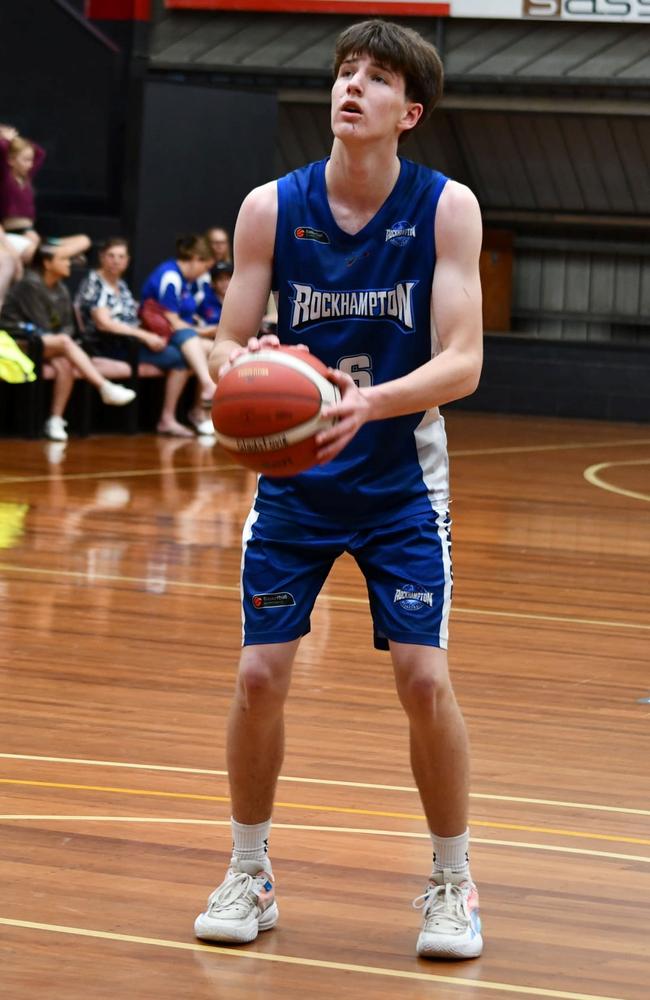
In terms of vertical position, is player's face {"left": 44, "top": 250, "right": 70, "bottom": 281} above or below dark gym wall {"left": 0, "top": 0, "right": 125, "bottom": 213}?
below

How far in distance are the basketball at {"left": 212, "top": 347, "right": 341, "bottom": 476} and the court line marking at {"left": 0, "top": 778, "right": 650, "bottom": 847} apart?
1191mm

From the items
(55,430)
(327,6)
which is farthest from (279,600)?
(327,6)

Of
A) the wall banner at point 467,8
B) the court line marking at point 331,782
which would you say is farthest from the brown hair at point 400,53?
the wall banner at point 467,8

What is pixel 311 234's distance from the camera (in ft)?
9.98

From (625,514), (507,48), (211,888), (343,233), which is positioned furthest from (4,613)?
(507,48)

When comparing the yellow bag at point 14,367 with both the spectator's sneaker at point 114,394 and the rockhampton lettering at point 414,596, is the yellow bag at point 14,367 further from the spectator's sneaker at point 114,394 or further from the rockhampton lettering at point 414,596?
the rockhampton lettering at point 414,596

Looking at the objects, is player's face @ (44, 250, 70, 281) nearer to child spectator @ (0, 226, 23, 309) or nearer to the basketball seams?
child spectator @ (0, 226, 23, 309)

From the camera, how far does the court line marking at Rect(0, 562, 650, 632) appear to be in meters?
6.33

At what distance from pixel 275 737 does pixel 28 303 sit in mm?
8900

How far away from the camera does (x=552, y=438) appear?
1448 centimetres

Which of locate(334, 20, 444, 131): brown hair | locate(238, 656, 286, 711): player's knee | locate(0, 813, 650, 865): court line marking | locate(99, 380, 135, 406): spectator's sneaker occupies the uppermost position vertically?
locate(334, 20, 444, 131): brown hair

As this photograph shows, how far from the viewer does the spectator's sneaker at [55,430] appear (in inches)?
463

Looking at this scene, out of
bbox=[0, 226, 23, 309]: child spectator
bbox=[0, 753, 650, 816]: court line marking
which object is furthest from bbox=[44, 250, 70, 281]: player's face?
bbox=[0, 753, 650, 816]: court line marking

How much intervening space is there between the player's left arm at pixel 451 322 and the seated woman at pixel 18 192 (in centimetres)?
939
